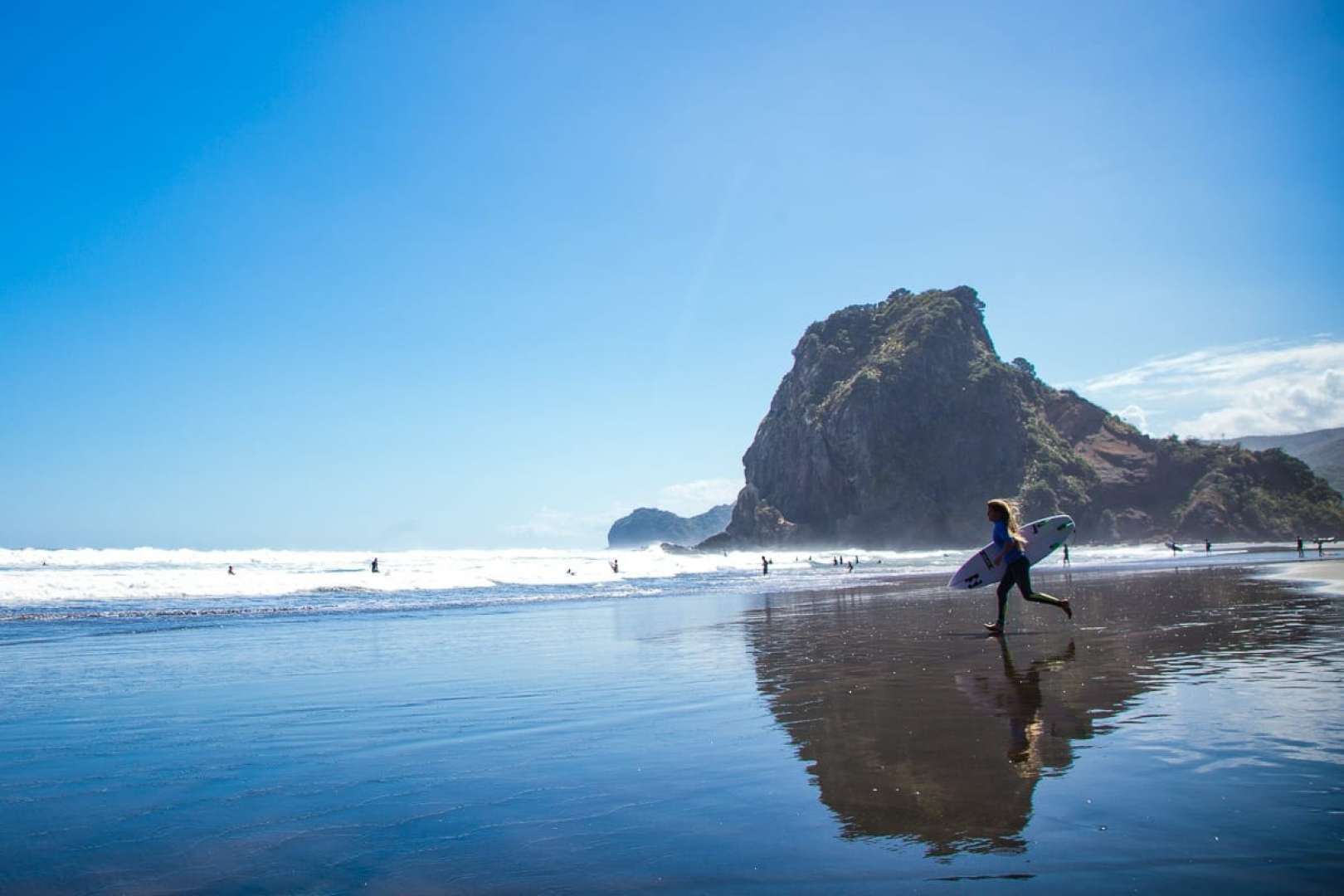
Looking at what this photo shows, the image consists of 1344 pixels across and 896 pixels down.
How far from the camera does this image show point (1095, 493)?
133875 millimetres

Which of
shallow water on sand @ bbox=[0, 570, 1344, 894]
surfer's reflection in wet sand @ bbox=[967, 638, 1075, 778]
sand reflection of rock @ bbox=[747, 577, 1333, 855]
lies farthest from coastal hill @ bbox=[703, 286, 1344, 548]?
surfer's reflection in wet sand @ bbox=[967, 638, 1075, 778]

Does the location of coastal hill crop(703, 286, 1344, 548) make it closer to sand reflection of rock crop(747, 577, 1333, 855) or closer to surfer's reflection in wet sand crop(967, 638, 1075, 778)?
sand reflection of rock crop(747, 577, 1333, 855)

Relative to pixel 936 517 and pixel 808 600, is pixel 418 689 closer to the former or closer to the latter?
pixel 808 600

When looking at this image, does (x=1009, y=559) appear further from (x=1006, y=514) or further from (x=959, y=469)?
(x=959, y=469)

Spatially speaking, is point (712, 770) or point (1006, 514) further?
point (1006, 514)

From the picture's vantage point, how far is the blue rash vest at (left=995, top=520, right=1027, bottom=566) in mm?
13609

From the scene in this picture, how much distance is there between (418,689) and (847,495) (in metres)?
127

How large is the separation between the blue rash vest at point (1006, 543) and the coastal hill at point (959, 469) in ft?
382

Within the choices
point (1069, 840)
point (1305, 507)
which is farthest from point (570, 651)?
point (1305, 507)

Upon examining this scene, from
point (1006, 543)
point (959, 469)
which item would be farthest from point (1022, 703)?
point (959, 469)

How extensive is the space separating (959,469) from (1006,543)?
124 metres

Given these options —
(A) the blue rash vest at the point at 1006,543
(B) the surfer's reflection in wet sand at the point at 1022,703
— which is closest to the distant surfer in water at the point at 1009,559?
A: (A) the blue rash vest at the point at 1006,543

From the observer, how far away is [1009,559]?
13742 millimetres

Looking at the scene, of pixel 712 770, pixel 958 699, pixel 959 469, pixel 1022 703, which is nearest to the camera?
pixel 712 770
